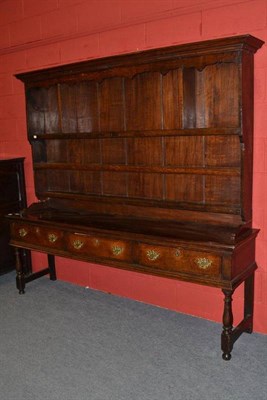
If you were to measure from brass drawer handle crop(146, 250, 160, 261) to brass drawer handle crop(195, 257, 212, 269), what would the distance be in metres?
0.31

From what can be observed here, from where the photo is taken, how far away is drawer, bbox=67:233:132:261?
10.2 ft

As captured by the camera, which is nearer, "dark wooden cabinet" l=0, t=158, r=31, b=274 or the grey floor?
the grey floor

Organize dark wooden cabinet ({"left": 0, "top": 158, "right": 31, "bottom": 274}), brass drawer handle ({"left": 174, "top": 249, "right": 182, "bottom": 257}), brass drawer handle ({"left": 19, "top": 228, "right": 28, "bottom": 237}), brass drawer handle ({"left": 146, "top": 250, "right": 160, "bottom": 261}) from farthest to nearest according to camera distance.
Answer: dark wooden cabinet ({"left": 0, "top": 158, "right": 31, "bottom": 274})
brass drawer handle ({"left": 19, "top": 228, "right": 28, "bottom": 237})
brass drawer handle ({"left": 146, "top": 250, "right": 160, "bottom": 261})
brass drawer handle ({"left": 174, "top": 249, "right": 182, "bottom": 257})

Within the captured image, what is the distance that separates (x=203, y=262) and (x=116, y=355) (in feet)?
2.90

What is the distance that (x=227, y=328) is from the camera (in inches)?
109

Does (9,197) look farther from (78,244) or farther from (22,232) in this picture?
(78,244)

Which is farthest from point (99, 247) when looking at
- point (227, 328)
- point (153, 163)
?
point (227, 328)

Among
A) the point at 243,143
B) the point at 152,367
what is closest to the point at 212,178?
the point at 243,143

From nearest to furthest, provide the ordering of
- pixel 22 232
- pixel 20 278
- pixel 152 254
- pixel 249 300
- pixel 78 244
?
pixel 152 254, pixel 249 300, pixel 78 244, pixel 22 232, pixel 20 278

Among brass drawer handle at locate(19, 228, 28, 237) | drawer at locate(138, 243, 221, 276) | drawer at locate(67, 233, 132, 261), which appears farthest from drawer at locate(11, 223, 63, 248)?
drawer at locate(138, 243, 221, 276)

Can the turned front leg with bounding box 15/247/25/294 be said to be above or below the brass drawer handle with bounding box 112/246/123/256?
below

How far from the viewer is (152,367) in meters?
2.73

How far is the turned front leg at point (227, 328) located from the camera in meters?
2.73

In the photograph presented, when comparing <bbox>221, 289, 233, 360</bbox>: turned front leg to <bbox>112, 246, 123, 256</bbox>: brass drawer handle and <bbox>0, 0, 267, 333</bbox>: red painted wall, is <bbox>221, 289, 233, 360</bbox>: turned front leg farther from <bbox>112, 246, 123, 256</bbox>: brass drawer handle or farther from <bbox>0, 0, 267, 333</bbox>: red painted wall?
<bbox>112, 246, 123, 256</bbox>: brass drawer handle
